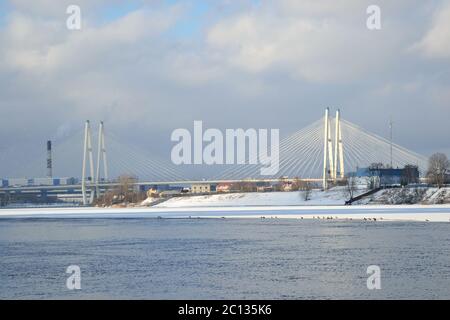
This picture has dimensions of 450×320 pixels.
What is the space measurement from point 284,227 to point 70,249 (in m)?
11.2

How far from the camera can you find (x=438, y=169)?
61250 mm

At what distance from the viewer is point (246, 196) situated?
66.8 meters

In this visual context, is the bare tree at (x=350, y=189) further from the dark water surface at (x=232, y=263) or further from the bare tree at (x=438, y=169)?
the dark water surface at (x=232, y=263)

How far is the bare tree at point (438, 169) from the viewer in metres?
57.6

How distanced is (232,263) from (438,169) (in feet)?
154

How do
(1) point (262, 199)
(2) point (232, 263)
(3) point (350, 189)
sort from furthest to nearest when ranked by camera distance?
1. (1) point (262, 199)
2. (3) point (350, 189)
3. (2) point (232, 263)

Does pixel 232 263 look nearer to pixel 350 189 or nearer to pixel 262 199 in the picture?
pixel 350 189

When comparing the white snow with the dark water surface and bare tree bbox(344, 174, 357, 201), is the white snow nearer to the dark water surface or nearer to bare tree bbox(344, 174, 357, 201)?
bare tree bbox(344, 174, 357, 201)

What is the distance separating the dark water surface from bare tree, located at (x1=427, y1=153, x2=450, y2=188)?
30882 mm

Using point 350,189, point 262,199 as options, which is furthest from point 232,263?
point 262,199

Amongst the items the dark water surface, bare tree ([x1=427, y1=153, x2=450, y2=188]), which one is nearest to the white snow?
bare tree ([x1=427, y1=153, x2=450, y2=188])

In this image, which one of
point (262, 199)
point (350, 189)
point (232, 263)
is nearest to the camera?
point (232, 263)
